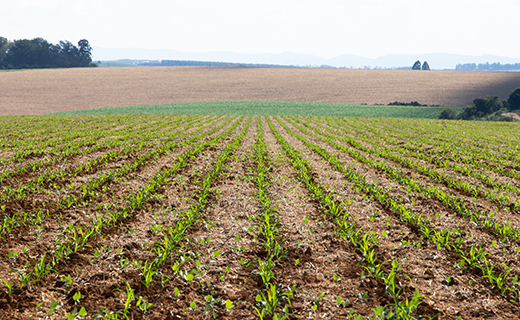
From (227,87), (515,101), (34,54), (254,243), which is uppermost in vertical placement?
(34,54)

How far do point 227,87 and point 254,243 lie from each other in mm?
77190

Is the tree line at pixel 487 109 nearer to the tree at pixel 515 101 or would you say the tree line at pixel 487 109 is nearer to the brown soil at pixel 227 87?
the tree at pixel 515 101

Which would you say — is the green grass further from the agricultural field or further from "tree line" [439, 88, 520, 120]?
the agricultural field

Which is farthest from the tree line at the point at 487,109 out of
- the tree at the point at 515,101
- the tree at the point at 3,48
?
the tree at the point at 3,48

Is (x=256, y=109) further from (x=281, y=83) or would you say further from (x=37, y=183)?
(x=37, y=183)

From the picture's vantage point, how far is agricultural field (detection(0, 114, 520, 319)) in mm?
4336

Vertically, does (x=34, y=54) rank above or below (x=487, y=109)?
above

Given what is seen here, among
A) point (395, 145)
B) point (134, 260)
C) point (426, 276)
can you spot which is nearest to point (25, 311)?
point (134, 260)

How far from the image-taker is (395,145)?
19531 mm

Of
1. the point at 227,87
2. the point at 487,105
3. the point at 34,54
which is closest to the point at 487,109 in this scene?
the point at 487,105

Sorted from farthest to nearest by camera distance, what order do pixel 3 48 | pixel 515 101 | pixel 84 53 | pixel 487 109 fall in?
pixel 84 53
pixel 3 48
pixel 515 101
pixel 487 109

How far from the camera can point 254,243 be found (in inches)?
242

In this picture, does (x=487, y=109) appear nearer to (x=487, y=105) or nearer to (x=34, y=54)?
(x=487, y=105)

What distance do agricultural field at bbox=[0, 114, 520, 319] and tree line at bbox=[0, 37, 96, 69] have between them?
135601mm
